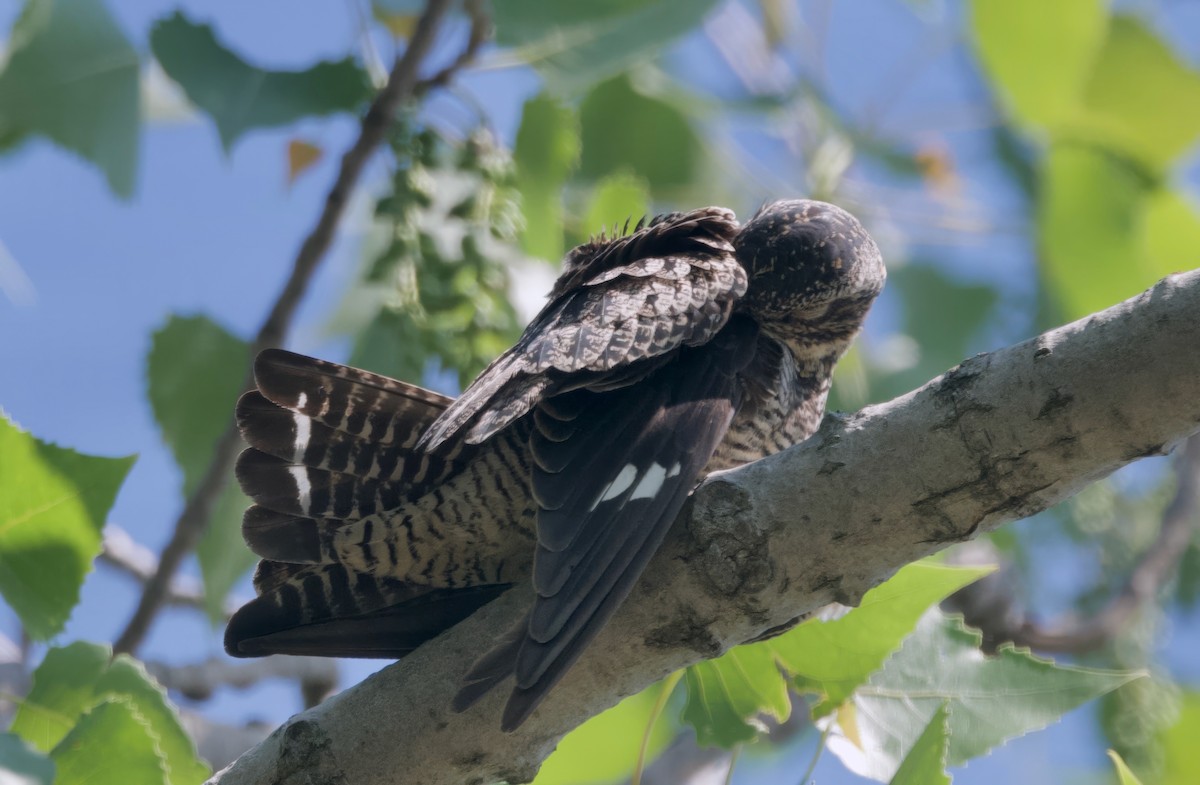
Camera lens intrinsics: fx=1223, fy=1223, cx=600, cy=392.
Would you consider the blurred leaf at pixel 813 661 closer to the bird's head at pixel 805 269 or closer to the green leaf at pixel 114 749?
the bird's head at pixel 805 269

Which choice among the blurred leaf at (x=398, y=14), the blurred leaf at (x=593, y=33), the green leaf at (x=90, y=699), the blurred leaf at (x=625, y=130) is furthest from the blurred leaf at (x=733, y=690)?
the blurred leaf at (x=625, y=130)

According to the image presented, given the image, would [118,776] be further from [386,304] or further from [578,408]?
[386,304]

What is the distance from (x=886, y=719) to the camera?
197cm

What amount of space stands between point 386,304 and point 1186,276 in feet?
5.52

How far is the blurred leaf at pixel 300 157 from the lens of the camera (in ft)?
10.6

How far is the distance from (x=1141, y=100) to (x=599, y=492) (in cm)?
272

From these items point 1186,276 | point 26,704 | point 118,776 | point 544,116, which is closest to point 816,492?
point 1186,276

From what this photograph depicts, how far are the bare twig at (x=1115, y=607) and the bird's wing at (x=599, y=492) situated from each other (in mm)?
2059

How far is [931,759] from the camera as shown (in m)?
1.47

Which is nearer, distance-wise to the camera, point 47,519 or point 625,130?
point 47,519

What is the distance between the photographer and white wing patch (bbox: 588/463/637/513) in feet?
4.86

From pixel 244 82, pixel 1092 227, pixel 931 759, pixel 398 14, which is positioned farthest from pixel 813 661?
pixel 1092 227

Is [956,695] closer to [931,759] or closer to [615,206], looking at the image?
[931,759]

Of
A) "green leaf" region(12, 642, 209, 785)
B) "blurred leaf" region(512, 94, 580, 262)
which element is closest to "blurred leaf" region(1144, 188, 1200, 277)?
"blurred leaf" region(512, 94, 580, 262)
